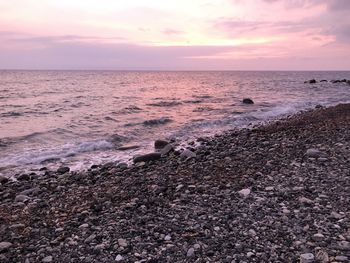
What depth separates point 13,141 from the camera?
617 inches

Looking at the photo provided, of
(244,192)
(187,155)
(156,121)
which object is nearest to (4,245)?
(244,192)

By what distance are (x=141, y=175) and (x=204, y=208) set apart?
3565 millimetres

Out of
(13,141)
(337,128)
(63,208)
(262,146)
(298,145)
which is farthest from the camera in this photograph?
(13,141)

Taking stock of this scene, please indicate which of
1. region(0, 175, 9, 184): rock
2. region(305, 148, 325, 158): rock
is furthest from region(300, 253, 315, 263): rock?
region(0, 175, 9, 184): rock

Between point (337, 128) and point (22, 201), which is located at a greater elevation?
point (337, 128)

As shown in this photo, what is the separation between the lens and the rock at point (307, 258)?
182 inches

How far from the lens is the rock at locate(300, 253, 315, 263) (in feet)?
15.2

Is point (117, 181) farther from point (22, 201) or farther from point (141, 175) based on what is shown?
point (22, 201)

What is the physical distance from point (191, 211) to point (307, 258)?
7.41 ft

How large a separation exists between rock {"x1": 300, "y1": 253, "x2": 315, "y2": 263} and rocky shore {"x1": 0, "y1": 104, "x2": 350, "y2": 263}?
2 centimetres

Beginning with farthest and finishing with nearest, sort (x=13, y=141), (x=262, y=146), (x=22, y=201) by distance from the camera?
1. (x=13, y=141)
2. (x=262, y=146)
3. (x=22, y=201)

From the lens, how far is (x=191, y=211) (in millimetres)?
6352

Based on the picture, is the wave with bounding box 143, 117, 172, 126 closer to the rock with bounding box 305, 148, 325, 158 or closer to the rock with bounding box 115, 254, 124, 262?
the rock with bounding box 305, 148, 325, 158

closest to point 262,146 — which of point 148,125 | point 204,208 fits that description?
point 204,208
